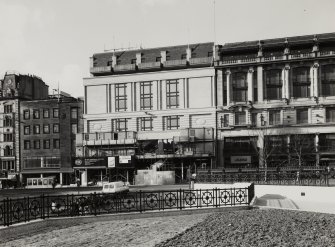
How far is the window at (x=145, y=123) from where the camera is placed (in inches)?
2721

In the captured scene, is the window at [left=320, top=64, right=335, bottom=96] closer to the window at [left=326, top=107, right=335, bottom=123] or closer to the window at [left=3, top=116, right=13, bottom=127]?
the window at [left=326, top=107, right=335, bottom=123]

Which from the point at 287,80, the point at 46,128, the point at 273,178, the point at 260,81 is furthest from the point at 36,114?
the point at 273,178

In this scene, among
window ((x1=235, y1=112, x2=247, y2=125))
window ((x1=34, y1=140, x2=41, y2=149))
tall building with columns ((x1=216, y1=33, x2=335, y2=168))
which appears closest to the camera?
tall building with columns ((x1=216, y1=33, x2=335, y2=168))

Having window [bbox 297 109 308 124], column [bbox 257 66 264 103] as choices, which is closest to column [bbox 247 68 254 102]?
column [bbox 257 66 264 103]

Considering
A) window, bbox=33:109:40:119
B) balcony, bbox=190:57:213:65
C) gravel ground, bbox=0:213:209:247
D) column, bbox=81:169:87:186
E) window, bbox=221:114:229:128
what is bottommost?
column, bbox=81:169:87:186

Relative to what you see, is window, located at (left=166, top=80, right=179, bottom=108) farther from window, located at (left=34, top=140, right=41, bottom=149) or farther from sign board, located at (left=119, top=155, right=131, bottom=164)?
window, located at (left=34, top=140, right=41, bottom=149)

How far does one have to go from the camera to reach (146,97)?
A: 69812 millimetres

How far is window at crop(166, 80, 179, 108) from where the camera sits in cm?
6875

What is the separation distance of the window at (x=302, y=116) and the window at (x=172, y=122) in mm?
17169

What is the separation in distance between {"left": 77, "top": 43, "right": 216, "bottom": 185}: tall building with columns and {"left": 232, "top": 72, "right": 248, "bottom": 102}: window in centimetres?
320

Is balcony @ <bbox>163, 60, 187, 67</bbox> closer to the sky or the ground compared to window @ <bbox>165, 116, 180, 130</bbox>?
closer to the sky

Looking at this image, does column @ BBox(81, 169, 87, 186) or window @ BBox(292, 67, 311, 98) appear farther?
column @ BBox(81, 169, 87, 186)

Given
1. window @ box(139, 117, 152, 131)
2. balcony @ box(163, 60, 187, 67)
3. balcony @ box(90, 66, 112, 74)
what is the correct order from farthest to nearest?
balcony @ box(90, 66, 112, 74), balcony @ box(163, 60, 187, 67), window @ box(139, 117, 152, 131)

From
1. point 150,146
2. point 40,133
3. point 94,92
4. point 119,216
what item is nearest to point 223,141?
point 150,146
